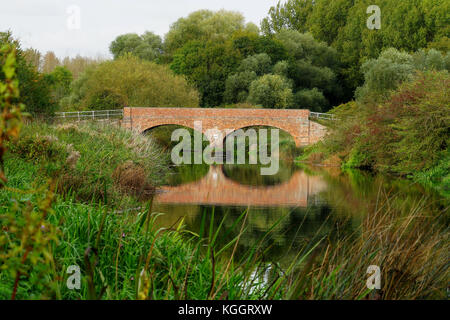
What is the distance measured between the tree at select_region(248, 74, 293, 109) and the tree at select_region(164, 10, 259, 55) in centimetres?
1121

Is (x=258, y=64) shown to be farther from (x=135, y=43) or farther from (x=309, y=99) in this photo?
(x=135, y=43)

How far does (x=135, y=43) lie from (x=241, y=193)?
120 ft

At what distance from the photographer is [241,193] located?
572 inches

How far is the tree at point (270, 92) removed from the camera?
113 ft

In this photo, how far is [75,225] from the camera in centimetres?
471

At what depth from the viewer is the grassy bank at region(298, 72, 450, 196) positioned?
16.6 meters

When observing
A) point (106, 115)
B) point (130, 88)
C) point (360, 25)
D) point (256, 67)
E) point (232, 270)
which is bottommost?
point (232, 270)

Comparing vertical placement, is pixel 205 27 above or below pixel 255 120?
above

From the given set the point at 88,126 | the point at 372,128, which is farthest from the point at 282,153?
the point at 88,126

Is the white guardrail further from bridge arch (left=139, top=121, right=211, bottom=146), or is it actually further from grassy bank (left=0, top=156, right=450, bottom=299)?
grassy bank (left=0, top=156, right=450, bottom=299)

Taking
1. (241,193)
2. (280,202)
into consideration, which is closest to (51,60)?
(241,193)

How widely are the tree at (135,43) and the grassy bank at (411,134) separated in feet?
92.2

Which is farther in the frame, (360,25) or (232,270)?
(360,25)

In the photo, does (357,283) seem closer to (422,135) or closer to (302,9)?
(422,135)
